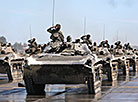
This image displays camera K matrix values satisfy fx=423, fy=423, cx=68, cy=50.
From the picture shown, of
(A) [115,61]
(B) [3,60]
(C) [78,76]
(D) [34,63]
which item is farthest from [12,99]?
(A) [115,61]

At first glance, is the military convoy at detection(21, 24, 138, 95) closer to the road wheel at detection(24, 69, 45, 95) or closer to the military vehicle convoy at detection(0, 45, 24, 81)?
the road wheel at detection(24, 69, 45, 95)

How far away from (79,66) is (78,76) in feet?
1.12

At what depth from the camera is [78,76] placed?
13086mm

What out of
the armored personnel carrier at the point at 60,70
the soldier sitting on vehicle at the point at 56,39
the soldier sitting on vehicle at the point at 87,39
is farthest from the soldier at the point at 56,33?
the soldier sitting on vehicle at the point at 87,39

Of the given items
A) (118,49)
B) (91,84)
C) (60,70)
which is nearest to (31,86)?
(60,70)

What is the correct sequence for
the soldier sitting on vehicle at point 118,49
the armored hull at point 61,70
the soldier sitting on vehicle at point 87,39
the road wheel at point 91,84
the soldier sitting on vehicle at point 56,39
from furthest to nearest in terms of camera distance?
1. the soldier sitting on vehicle at point 118,49
2. the soldier sitting on vehicle at point 87,39
3. the soldier sitting on vehicle at point 56,39
4. the road wheel at point 91,84
5. the armored hull at point 61,70

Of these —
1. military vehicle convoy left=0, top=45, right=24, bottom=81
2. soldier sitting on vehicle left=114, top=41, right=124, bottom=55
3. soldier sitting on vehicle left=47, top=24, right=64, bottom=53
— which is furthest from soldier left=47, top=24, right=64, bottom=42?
soldier sitting on vehicle left=114, top=41, right=124, bottom=55

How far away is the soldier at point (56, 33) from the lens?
1533cm

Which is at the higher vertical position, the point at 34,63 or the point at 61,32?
Answer: the point at 61,32

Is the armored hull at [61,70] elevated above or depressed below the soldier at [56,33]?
below

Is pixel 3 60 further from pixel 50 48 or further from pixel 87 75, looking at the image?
pixel 87 75

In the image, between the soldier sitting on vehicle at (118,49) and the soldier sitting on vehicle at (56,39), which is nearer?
the soldier sitting on vehicle at (56,39)

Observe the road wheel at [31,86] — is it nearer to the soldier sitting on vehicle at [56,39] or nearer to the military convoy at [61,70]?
the military convoy at [61,70]

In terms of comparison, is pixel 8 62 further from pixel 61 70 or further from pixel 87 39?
pixel 61 70
